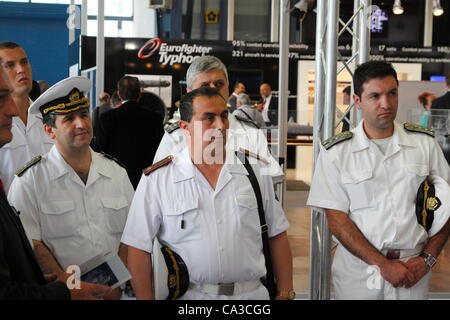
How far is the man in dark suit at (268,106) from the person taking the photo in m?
11.3

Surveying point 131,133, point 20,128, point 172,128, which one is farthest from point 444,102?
point 20,128

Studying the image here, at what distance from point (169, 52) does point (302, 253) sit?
304 inches

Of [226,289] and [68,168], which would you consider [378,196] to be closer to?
[226,289]

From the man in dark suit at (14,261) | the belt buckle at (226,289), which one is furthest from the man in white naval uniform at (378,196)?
the man in dark suit at (14,261)

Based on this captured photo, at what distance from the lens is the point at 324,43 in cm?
382

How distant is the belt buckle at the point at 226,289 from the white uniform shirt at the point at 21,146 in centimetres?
124

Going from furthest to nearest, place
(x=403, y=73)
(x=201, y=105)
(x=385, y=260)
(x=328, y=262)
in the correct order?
(x=403, y=73), (x=328, y=262), (x=385, y=260), (x=201, y=105)

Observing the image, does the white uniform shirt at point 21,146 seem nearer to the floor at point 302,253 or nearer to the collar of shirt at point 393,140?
the collar of shirt at point 393,140

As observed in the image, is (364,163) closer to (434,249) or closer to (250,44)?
(434,249)

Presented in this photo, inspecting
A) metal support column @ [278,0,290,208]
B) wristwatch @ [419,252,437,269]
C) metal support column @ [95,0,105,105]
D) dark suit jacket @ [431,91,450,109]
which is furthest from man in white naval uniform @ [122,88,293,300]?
metal support column @ [95,0,105,105]

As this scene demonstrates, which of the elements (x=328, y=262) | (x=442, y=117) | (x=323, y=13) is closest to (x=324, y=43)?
(x=323, y=13)

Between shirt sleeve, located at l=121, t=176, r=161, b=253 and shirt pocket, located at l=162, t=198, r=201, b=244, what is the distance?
0.05m

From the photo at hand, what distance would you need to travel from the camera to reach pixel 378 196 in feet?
8.93
